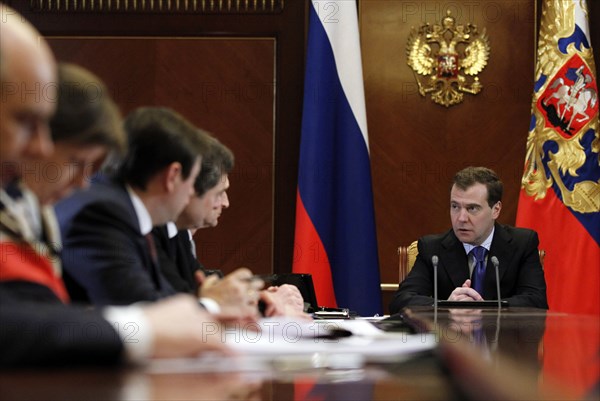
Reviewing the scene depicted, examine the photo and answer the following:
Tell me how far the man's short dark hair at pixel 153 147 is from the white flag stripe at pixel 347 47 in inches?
129

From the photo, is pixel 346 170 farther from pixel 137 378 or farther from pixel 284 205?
pixel 137 378

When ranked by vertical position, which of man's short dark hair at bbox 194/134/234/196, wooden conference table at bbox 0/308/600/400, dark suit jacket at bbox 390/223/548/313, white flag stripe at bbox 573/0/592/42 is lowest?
dark suit jacket at bbox 390/223/548/313

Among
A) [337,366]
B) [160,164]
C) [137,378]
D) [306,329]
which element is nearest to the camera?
[137,378]

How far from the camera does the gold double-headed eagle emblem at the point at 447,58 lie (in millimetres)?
6109

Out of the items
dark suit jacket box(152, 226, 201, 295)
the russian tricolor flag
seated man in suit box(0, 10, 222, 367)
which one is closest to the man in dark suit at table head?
dark suit jacket box(152, 226, 201, 295)

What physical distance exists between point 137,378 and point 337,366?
37cm

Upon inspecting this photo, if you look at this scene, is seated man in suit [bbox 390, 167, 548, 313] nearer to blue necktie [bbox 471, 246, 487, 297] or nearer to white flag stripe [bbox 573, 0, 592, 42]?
blue necktie [bbox 471, 246, 487, 297]

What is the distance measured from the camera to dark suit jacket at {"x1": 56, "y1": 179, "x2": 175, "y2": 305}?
2127 millimetres

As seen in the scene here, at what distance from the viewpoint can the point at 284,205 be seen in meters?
6.19

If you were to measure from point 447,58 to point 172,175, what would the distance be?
13.1 feet

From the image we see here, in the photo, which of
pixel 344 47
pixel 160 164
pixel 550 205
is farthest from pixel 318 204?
pixel 160 164

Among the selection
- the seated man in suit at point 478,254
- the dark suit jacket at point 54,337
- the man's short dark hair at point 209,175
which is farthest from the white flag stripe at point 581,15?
the dark suit jacket at point 54,337

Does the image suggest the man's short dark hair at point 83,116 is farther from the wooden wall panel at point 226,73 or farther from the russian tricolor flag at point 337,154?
the wooden wall panel at point 226,73

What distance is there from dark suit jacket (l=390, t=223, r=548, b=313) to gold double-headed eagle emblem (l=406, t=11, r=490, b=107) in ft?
5.60
